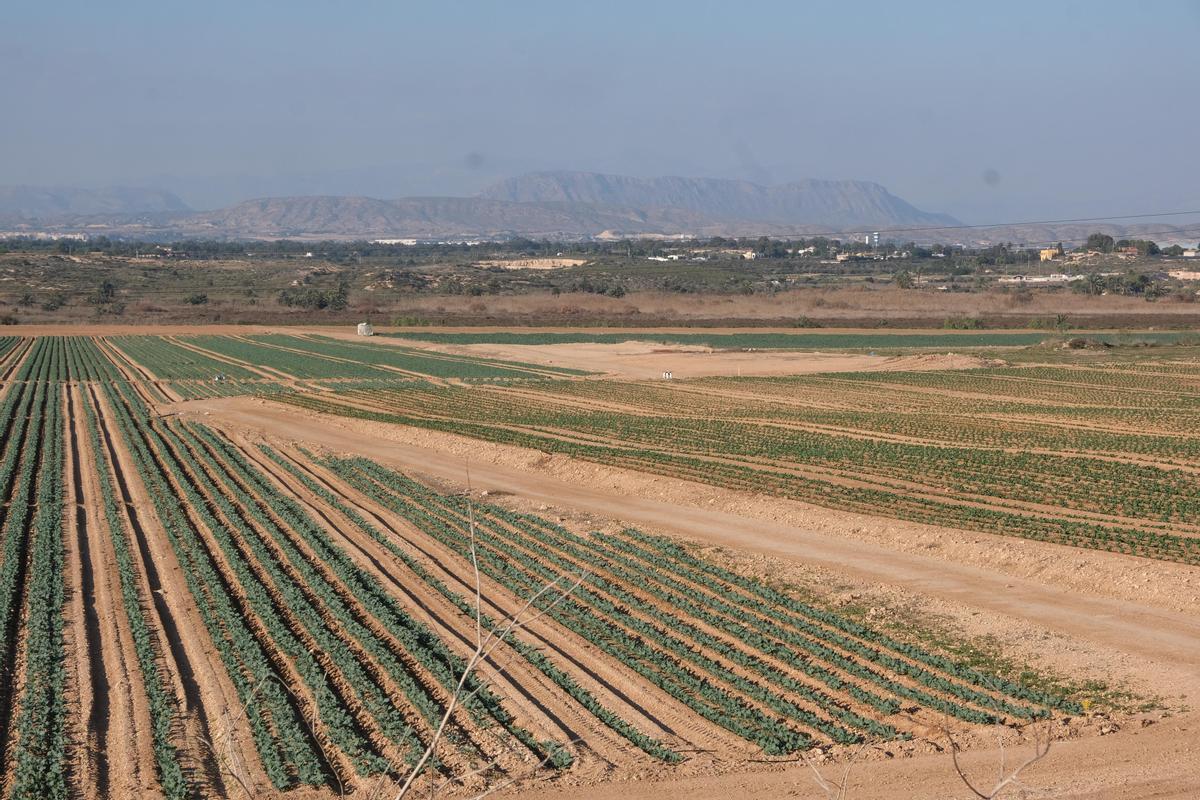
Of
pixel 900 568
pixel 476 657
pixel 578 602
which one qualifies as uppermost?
pixel 476 657

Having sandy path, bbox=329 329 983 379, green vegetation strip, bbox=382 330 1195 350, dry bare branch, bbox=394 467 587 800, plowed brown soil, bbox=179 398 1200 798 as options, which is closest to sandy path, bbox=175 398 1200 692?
plowed brown soil, bbox=179 398 1200 798

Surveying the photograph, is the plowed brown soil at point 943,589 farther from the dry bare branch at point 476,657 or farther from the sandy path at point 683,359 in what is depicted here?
the sandy path at point 683,359

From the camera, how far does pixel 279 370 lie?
6462 cm

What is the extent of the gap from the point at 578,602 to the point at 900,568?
5.91m

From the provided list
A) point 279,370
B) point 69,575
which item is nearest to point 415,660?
point 69,575

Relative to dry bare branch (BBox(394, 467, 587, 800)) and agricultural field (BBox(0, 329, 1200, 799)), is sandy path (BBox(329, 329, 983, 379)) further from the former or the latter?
dry bare branch (BBox(394, 467, 587, 800))

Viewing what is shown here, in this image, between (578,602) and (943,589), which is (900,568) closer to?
(943,589)

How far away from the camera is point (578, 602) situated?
18266 millimetres

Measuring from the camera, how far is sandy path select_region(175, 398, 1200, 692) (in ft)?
56.0

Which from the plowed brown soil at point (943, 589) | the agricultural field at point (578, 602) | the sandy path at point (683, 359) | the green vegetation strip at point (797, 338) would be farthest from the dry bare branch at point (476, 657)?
the green vegetation strip at point (797, 338)

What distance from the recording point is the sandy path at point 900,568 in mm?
17062

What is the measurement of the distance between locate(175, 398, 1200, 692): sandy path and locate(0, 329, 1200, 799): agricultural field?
0.32 feet

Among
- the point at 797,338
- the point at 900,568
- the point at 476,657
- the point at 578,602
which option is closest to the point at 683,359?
the point at 797,338

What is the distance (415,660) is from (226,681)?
2238 mm
